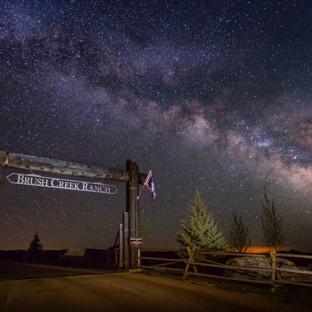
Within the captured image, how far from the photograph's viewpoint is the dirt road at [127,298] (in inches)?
256

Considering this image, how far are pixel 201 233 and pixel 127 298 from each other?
52.2 feet

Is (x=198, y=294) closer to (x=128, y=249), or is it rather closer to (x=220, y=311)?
(x=220, y=311)

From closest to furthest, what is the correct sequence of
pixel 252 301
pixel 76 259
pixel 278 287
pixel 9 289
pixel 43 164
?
1. pixel 252 301
2. pixel 9 289
3. pixel 278 287
4. pixel 43 164
5. pixel 76 259

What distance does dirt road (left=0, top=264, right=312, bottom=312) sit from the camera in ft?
21.3

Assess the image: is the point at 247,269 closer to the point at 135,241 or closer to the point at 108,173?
the point at 135,241

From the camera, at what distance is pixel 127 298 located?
7.38 m

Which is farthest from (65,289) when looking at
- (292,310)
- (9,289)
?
(292,310)

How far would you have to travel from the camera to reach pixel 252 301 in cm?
Answer: 727

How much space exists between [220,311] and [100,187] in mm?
8377

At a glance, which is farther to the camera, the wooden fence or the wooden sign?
the wooden sign

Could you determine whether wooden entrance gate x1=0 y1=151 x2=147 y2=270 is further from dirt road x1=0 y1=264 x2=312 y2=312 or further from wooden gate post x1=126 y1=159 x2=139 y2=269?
dirt road x1=0 y1=264 x2=312 y2=312

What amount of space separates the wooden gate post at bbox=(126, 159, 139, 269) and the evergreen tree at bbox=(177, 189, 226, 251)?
9355 millimetres

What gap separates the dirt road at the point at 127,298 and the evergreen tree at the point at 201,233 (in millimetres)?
12853

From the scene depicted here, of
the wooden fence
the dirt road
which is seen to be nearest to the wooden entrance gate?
the wooden fence
